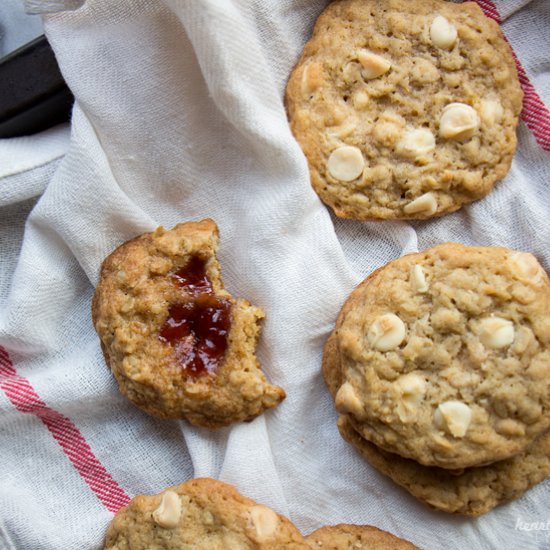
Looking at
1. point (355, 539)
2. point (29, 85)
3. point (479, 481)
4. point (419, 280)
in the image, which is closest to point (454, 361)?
point (419, 280)

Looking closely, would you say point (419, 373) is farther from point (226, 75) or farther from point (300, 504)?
point (226, 75)

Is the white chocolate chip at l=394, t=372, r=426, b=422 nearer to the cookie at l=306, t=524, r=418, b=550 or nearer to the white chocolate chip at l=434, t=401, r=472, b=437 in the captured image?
the white chocolate chip at l=434, t=401, r=472, b=437

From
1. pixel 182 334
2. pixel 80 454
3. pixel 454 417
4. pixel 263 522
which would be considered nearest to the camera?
pixel 454 417

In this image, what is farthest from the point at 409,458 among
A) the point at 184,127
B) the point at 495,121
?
the point at 184,127

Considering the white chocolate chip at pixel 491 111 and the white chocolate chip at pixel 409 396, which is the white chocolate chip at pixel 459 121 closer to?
the white chocolate chip at pixel 491 111

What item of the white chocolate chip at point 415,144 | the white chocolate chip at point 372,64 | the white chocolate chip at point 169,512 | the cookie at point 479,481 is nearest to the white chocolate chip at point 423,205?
the white chocolate chip at point 415,144

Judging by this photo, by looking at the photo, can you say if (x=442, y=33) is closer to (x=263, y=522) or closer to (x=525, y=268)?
(x=525, y=268)

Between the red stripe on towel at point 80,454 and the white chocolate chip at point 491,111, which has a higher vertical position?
the white chocolate chip at point 491,111
